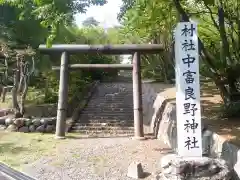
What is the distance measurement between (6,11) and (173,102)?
8.94 m

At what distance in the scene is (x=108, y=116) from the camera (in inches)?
474

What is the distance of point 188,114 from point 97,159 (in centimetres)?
275

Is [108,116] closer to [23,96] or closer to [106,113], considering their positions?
[106,113]

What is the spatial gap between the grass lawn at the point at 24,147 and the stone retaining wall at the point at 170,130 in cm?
257

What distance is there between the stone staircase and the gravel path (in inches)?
39.8

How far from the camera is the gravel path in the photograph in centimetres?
680

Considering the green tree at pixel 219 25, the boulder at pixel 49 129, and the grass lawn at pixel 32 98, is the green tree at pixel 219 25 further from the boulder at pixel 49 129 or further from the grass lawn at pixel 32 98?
the grass lawn at pixel 32 98

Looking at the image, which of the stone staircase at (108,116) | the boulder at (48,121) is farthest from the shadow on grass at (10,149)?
the stone staircase at (108,116)

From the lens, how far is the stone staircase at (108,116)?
11039 millimetres

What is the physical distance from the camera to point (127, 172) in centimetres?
685

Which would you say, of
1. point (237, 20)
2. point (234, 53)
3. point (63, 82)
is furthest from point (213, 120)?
point (63, 82)

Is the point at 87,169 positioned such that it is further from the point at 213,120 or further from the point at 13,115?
the point at 13,115

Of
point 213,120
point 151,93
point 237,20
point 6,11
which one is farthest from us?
point 6,11

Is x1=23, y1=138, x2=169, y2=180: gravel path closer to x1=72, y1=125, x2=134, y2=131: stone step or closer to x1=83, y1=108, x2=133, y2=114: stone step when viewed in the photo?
x1=72, y1=125, x2=134, y2=131: stone step
